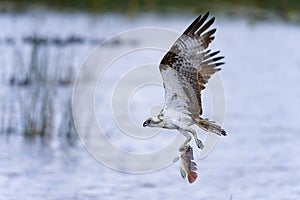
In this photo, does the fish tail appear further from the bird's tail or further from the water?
the water

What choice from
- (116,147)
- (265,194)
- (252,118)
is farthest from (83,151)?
(252,118)

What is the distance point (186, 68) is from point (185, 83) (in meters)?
0.10

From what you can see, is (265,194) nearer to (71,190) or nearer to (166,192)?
(166,192)

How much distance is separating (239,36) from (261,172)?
37.5 ft

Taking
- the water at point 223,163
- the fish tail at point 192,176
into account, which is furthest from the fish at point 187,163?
the water at point 223,163

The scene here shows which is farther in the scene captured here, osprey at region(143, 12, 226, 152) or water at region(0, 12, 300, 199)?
water at region(0, 12, 300, 199)

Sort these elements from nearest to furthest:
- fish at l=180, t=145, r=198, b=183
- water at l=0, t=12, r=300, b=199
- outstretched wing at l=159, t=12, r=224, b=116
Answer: outstretched wing at l=159, t=12, r=224, b=116
fish at l=180, t=145, r=198, b=183
water at l=0, t=12, r=300, b=199

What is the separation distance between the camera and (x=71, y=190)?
7941 millimetres

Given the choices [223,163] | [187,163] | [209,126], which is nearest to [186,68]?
[209,126]

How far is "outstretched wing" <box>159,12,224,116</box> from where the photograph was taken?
606cm

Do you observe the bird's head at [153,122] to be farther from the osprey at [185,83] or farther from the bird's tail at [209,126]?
the bird's tail at [209,126]

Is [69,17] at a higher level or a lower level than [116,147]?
higher

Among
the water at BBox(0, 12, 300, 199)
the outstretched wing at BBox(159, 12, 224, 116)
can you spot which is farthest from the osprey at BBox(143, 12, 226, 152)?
the water at BBox(0, 12, 300, 199)

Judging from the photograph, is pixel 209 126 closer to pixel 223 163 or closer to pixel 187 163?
pixel 187 163
